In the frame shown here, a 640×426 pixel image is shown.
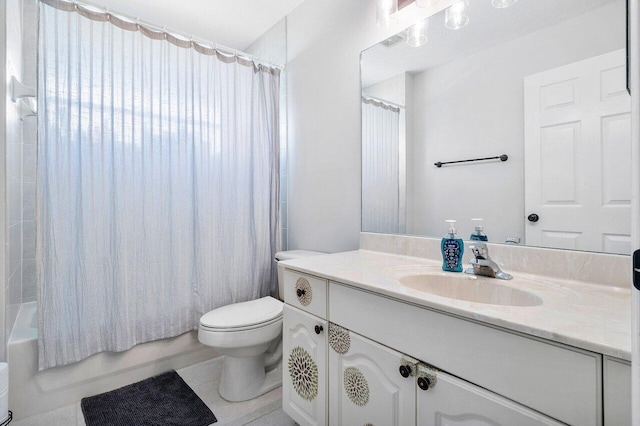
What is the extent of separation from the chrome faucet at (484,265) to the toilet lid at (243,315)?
1.07 metres

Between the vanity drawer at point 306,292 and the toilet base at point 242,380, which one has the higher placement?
the vanity drawer at point 306,292

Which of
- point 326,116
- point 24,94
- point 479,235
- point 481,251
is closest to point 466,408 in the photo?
point 481,251

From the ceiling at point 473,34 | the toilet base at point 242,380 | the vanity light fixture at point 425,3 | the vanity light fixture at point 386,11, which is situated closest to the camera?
the ceiling at point 473,34

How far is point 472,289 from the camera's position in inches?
42.5

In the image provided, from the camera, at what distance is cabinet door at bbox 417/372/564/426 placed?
26.4 inches

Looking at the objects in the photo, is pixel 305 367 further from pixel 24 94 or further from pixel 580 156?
pixel 24 94

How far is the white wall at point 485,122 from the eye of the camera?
1.01 metres

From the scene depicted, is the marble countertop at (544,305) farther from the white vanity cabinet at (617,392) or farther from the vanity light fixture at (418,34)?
the vanity light fixture at (418,34)

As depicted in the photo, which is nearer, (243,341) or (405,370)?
(405,370)

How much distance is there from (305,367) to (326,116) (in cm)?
145

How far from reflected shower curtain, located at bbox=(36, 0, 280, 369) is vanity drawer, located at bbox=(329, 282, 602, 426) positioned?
1326mm

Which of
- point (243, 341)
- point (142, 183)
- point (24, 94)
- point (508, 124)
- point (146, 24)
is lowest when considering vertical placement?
point (243, 341)

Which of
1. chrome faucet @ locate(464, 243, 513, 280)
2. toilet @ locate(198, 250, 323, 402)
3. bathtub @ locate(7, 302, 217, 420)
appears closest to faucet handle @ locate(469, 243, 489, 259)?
chrome faucet @ locate(464, 243, 513, 280)

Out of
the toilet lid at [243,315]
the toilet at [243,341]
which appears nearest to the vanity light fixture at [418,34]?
the toilet at [243,341]
